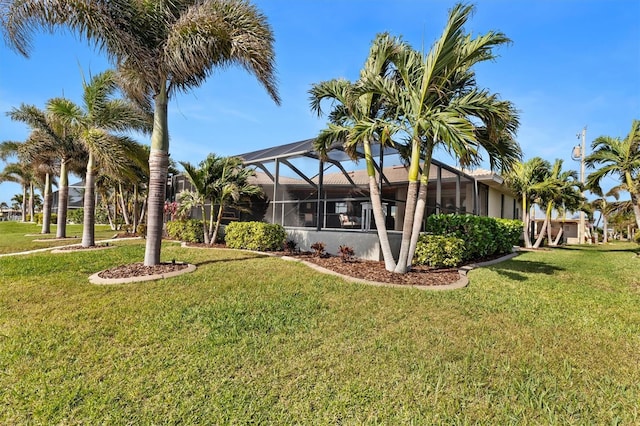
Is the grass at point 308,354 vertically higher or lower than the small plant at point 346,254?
lower

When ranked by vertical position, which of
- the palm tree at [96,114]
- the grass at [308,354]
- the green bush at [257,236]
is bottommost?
the grass at [308,354]

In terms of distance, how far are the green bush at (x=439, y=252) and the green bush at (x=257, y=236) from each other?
4.39m

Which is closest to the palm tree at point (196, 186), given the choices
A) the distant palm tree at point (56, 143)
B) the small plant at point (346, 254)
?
the small plant at point (346, 254)

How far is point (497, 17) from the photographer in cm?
620

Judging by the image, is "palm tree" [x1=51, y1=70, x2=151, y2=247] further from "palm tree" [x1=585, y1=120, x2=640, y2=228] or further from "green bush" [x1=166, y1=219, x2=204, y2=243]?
"palm tree" [x1=585, y1=120, x2=640, y2=228]

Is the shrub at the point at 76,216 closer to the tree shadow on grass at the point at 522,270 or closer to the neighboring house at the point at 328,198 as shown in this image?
the neighboring house at the point at 328,198

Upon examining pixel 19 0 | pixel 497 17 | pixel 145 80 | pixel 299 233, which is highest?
pixel 497 17

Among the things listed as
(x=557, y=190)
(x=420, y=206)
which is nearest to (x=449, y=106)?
(x=420, y=206)

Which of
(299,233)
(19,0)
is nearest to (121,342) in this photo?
(19,0)

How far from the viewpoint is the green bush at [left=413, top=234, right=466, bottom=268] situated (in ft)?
25.1

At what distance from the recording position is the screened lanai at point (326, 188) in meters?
9.84

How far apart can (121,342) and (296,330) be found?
1.88 meters

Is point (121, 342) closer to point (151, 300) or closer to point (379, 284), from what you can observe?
point (151, 300)

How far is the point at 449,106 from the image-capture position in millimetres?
6484
